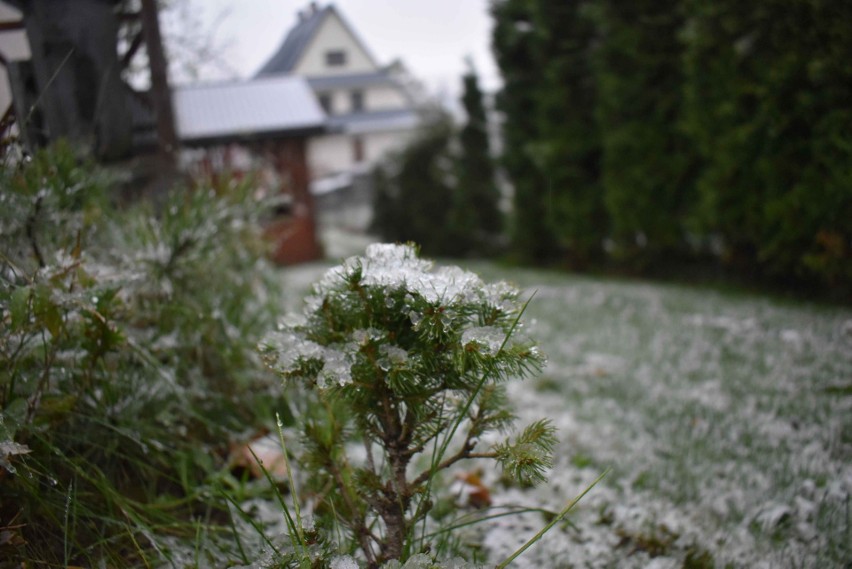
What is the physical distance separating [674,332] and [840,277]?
1.43 metres

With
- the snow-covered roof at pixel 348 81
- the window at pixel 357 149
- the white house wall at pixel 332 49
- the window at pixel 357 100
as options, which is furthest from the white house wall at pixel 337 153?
the white house wall at pixel 332 49

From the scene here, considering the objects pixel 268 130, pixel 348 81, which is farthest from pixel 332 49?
pixel 348 81

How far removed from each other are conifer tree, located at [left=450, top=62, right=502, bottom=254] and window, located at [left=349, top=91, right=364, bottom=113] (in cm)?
265

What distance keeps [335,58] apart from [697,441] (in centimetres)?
657

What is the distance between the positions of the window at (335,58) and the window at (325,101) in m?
1.96

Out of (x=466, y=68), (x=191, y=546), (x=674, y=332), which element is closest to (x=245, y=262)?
(x=191, y=546)

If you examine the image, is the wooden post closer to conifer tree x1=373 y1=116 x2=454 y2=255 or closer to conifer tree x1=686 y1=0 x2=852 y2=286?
conifer tree x1=686 y1=0 x2=852 y2=286

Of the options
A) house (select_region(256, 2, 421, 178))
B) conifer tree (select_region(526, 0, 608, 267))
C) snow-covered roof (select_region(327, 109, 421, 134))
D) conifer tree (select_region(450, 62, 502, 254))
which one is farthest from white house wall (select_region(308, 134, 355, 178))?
conifer tree (select_region(526, 0, 608, 267))

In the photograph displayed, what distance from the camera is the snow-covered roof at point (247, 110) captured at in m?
7.04

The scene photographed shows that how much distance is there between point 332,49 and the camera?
260 inches

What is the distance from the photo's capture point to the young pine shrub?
103cm

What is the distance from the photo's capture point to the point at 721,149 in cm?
496

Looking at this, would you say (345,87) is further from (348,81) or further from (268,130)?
(268,130)

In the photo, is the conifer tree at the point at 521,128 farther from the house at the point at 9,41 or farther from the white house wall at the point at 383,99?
the house at the point at 9,41
